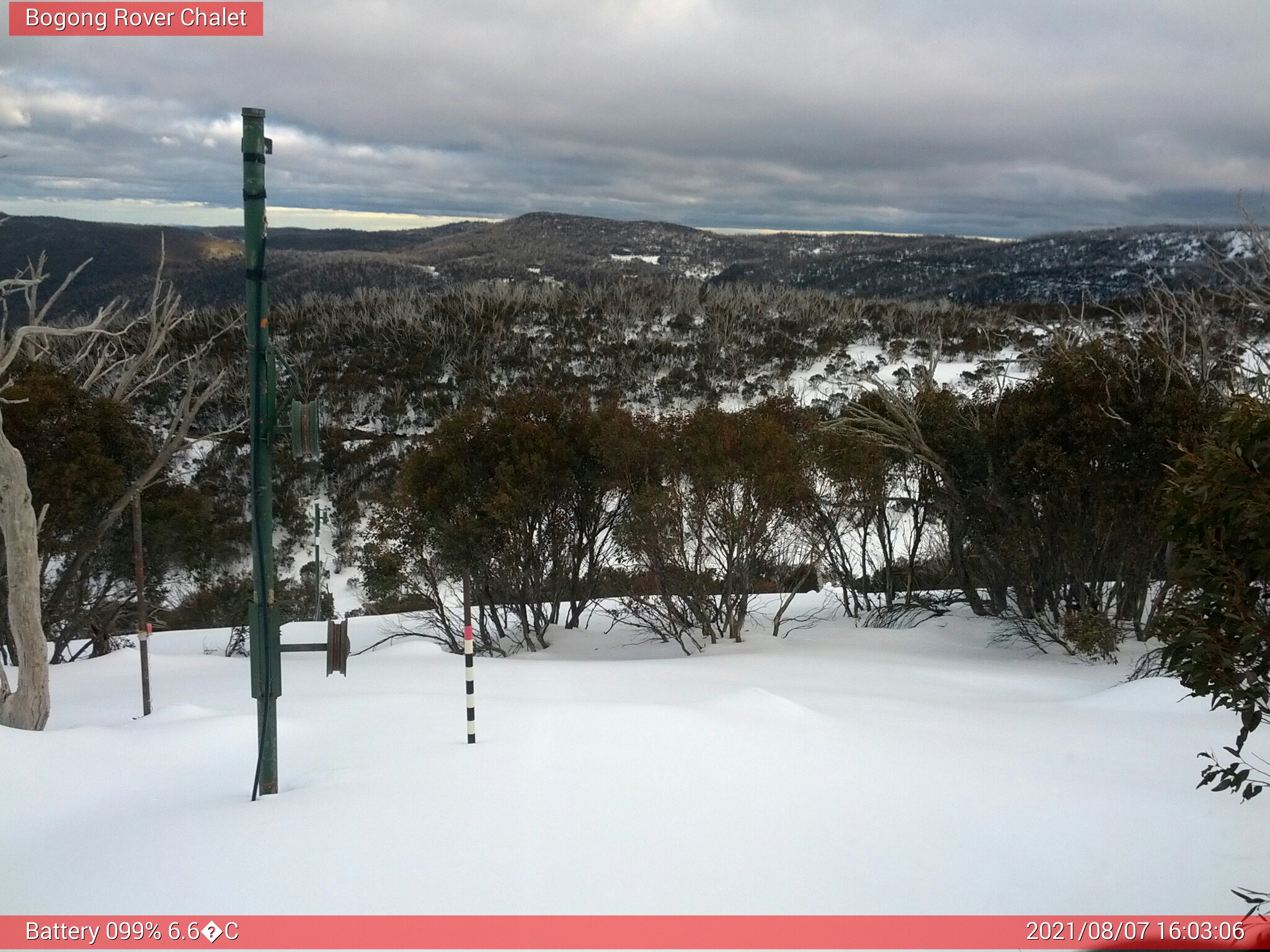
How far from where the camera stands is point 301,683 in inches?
426

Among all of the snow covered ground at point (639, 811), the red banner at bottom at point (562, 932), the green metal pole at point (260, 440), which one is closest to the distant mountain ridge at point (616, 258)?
the snow covered ground at point (639, 811)

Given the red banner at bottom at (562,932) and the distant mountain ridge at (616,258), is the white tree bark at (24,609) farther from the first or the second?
the distant mountain ridge at (616,258)

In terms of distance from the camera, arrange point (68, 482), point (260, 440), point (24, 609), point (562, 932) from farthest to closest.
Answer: point (68, 482), point (24, 609), point (260, 440), point (562, 932)

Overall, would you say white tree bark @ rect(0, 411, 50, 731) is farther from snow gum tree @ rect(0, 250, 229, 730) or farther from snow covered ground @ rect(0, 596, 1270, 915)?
snow covered ground @ rect(0, 596, 1270, 915)

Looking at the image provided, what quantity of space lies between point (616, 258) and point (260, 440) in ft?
350

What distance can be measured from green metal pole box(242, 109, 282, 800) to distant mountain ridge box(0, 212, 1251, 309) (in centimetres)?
4035

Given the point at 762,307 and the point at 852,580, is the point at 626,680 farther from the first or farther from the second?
the point at 762,307

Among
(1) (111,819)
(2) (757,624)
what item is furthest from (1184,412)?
(1) (111,819)

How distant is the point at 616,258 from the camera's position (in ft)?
356

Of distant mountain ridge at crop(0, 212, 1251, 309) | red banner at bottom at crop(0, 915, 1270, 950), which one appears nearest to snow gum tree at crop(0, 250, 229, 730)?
red banner at bottom at crop(0, 915, 1270, 950)

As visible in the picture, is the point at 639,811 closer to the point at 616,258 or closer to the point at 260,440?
the point at 260,440

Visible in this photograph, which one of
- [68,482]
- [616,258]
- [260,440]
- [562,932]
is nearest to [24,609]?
[260,440]

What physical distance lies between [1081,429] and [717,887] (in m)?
Answer: 11.3

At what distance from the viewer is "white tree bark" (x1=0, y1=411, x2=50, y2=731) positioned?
7.84 metres
